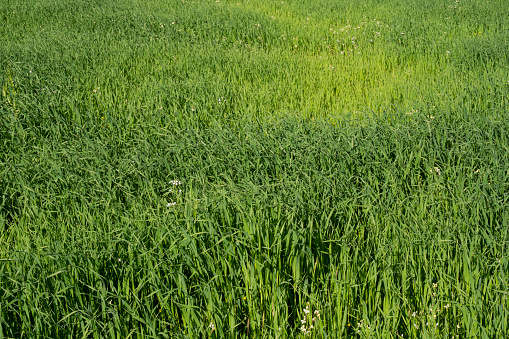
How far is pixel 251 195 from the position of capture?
8.94ft

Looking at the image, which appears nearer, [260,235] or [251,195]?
[260,235]

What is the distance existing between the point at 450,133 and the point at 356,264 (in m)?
1.86

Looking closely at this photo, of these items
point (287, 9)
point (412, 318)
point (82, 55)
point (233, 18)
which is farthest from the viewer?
point (287, 9)

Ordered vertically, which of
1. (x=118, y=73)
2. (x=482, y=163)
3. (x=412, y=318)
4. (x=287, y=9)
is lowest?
(x=412, y=318)

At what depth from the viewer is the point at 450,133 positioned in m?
3.55

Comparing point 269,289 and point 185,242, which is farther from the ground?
point 185,242

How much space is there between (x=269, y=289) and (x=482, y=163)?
6.37ft

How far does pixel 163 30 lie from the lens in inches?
313

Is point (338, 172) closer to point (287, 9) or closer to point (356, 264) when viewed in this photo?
point (356, 264)

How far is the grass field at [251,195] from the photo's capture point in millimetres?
1974

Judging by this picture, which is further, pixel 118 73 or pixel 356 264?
pixel 118 73

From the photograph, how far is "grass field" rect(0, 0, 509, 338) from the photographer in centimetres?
197

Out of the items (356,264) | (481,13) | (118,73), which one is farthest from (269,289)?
(481,13)

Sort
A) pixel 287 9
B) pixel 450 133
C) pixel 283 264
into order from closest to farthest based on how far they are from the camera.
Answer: pixel 283 264
pixel 450 133
pixel 287 9
